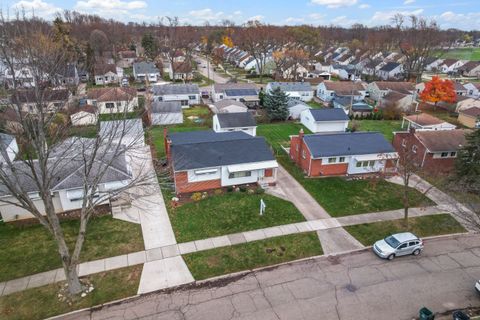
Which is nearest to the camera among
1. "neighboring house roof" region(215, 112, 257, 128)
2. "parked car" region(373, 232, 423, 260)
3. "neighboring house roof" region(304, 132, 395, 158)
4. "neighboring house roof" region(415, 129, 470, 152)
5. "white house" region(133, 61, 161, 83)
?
"parked car" region(373, 232, 423, 260)

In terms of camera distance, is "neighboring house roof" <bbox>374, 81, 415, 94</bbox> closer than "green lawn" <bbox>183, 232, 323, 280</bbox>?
No

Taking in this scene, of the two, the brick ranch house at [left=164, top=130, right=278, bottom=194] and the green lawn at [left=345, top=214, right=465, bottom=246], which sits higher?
the brick ranch house at [left=164, top=130, right=278, bottom=194]

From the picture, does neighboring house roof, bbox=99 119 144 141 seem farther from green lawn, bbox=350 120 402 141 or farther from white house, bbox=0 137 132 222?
green lawn, bbox=350 120 402 141

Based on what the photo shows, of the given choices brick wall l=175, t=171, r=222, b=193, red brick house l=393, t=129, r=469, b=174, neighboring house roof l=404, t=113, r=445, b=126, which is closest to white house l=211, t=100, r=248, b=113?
brick wall l=175, t=171, r=222, b=193

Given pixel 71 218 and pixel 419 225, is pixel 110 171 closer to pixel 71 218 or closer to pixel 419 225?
pixel 71 218

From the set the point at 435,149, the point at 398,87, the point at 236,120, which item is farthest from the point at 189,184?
the point at 398,87

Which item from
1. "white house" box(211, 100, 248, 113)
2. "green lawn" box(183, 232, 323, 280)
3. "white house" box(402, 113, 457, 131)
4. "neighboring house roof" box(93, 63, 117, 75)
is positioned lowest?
"green lawn" box(183, 232, 323, 280)
